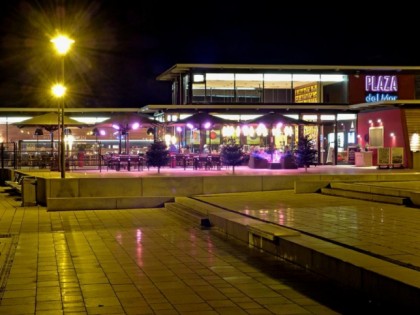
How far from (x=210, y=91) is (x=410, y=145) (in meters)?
11.2

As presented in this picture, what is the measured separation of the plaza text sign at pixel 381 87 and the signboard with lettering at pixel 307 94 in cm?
284

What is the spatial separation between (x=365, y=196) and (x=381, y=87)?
1939 cm

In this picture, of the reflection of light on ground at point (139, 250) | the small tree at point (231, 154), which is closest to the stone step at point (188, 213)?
the reflection of light on ground at point (139, 250)

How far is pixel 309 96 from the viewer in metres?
34.5

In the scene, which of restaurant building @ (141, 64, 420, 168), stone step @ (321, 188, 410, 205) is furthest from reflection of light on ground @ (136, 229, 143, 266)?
restaurant building @ (141, 64, 420, 168)

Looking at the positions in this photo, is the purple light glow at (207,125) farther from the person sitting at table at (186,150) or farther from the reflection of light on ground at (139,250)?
the reflection of light on ground at (139,250)

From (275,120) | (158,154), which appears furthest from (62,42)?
(275,120)

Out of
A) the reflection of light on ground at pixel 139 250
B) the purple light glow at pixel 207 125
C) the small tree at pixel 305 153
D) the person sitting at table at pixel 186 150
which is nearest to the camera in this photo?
the reflection of light on ground at pixel 139 250

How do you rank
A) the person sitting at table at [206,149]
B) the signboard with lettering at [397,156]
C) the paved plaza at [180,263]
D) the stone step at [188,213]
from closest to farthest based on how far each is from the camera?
the paved plaza at [180,263] < the stone step at [188,213] < the signboard with lettering at [397,156] < the person sitting at table at [206,149]

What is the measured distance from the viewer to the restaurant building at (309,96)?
32.4 m

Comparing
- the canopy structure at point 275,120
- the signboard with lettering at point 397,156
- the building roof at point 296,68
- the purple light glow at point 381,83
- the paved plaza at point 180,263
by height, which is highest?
the building roof at point 296,68

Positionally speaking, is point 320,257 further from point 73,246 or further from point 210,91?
point 210,91

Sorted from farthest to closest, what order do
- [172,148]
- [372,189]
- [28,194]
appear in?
[172,148] < [28,194] < [372,189]

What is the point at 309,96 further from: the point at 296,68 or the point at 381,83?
the point at 381,83
